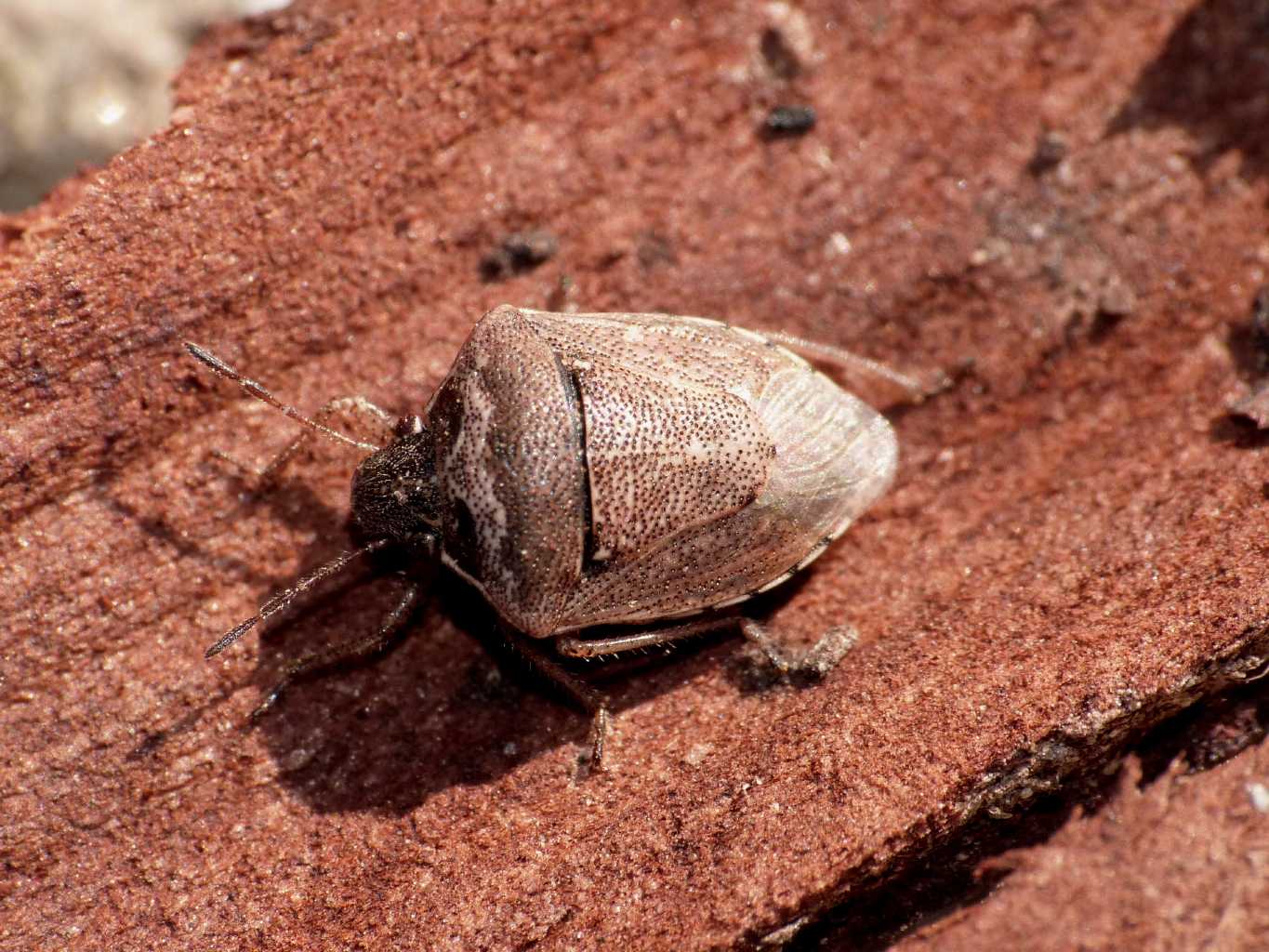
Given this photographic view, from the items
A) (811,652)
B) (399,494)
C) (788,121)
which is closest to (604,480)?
(399,494)

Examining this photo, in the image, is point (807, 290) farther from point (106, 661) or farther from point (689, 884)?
point (106, 661)

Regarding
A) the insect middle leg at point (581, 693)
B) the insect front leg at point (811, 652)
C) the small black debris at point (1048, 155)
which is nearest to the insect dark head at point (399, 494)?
the insect middle leg at point (581, 693)

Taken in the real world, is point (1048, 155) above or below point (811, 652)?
above

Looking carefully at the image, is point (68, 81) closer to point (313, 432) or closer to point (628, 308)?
point (313, 432)

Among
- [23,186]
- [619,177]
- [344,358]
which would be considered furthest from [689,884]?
[23,186]

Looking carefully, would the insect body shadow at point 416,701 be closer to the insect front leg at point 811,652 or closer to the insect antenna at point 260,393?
the insect front leg at point 811,652
